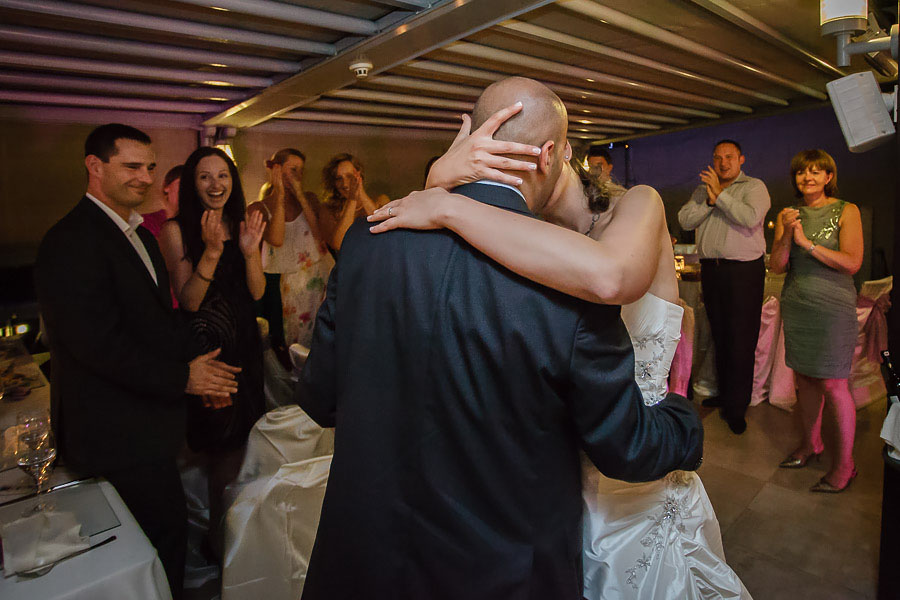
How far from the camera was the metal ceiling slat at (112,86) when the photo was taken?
8.89 feet

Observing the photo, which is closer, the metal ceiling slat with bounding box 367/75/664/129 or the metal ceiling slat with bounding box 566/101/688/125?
the metal ceiling slat with bounding box 367/75/664/129

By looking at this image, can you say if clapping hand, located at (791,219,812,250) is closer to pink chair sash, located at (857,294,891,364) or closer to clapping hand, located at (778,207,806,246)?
clapping hand, located at (778,207,806,246)

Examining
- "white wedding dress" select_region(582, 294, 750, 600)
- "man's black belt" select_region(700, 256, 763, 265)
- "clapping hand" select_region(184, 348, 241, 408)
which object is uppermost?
"man's black belt" select_region(700, 256, 763, 265)

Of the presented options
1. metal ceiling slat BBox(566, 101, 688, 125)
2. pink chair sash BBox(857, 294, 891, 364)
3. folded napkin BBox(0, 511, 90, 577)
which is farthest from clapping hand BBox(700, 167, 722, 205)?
folded napkin BBox(0, 511, 90, 577)

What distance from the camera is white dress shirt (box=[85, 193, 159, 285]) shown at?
215cm

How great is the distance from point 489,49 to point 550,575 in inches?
101

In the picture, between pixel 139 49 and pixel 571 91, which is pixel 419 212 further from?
pixel 571 91

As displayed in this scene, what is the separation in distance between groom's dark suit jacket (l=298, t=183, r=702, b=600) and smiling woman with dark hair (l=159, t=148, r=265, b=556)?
1.87m

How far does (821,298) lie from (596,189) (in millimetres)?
2320

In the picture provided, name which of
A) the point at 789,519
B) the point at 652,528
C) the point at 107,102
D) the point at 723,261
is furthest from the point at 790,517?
the point at 107,102

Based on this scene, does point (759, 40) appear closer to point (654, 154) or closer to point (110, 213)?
point (110, 213)

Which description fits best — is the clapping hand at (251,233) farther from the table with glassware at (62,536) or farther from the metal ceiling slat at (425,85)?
the table with glassware at (62,536)

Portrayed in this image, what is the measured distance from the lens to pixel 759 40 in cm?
330

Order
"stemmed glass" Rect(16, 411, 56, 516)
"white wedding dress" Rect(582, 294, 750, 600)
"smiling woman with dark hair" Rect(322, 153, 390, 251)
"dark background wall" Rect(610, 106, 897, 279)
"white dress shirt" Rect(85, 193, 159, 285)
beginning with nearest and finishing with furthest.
A: "white wedding dress" Rect(582, 294, 750, 600), "stemmed glass" Rect(16, 411, 56, 516), "white dress shirt" Rect(85, 193, 159, 285), "smiling woman with dark hair" Rect(322, 153, 390, 251), "dark background wall" Rect(610, 106, 897, 279)
